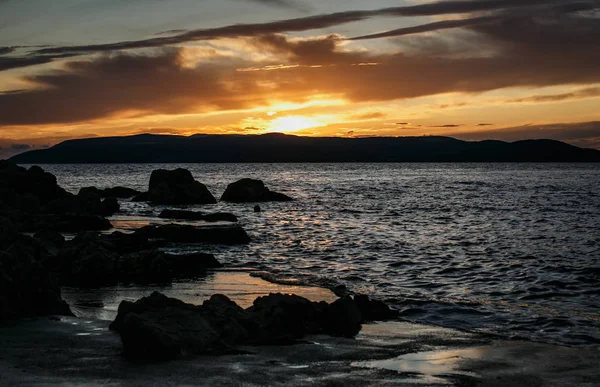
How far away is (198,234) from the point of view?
96.7 ft

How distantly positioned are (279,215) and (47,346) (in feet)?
125

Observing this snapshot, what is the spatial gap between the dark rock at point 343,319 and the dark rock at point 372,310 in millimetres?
1078

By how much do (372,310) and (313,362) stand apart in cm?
434

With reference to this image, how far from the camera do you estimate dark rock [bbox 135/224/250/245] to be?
29188 mm

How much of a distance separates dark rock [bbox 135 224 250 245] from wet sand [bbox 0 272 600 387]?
16221 mm

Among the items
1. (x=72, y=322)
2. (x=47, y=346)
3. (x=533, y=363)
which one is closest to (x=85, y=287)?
(x=72, y=322)

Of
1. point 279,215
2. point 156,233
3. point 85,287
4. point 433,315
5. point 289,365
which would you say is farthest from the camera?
point 279,215

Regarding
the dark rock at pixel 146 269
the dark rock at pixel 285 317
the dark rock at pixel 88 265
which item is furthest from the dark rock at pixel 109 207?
the dark rock at pixel 285 317

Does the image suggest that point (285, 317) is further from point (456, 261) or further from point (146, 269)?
point (456, 261)

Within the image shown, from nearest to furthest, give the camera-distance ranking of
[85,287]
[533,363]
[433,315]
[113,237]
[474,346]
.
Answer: [533,363] < [474,346] < [433,315] < [85,287] < [113,237]

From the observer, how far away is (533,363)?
10.7 m

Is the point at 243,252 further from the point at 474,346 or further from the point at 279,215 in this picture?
the point at 279,215

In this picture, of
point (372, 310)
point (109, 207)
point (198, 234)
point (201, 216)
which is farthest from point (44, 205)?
point (372, 310)

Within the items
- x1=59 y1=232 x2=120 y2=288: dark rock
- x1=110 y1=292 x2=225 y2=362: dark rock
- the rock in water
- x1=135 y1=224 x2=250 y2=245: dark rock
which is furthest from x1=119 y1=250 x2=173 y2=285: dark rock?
the rock in water
